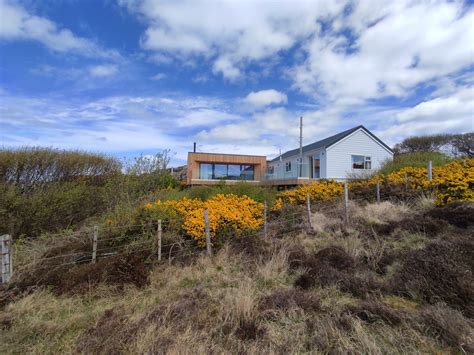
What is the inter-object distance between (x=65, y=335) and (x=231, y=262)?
307 cm

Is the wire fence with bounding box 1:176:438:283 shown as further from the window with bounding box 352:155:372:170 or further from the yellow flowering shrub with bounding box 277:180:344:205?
the window with bounding box 352:155:372:170

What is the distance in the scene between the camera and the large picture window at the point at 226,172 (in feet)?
78.3

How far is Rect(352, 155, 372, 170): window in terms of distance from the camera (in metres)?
21.9

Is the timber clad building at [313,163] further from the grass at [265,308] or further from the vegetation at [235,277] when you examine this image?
the grass at [265,308]

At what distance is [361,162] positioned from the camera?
869 inches

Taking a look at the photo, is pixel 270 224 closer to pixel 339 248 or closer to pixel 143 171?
pixel 339 248

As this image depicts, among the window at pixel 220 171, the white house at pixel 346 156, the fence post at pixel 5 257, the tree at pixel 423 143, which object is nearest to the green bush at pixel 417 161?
the white house at pixel 346 156

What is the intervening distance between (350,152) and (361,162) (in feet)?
4.59

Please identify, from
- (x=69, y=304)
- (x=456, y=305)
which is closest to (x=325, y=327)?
(x=456, y=305)

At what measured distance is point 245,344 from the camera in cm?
291

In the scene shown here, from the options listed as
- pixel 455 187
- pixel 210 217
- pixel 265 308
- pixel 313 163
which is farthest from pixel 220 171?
pixel 265 308

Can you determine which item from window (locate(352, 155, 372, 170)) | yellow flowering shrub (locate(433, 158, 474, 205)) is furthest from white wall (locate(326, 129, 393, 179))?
yellow flowering shrub (locate(433, 158, 474, 205))

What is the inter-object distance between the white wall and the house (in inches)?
230

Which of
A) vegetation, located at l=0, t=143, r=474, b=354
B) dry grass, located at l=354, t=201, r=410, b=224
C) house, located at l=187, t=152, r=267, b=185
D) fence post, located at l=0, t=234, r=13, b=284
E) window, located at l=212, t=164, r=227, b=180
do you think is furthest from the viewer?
window, located at l=212, t=164, r=227, b=180
